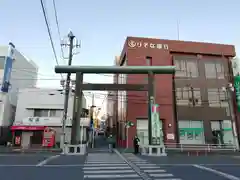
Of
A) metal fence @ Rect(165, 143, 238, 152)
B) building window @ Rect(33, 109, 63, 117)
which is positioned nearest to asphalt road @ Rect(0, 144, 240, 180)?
metal fence @ Rect(165, 143, 238, 152)

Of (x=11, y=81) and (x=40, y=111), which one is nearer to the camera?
(x=40, y=111)

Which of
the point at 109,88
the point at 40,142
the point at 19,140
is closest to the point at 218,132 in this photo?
the point at 109,88

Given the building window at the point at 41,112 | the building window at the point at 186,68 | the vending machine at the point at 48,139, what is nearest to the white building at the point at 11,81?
the building window at the point at 41,112

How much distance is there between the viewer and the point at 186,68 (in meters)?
25.9

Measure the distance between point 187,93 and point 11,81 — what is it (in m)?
25.6

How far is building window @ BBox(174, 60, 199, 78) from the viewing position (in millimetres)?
25641

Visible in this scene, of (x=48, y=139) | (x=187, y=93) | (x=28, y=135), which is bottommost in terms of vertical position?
(x=48, y=139)

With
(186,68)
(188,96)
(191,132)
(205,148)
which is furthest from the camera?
(186,68)

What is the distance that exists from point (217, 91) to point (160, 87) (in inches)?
316

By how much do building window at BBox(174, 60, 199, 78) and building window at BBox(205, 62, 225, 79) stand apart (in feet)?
5.46

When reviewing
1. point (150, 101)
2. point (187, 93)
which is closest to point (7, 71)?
point (150, 101)

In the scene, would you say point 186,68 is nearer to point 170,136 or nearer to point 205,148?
point 170,136

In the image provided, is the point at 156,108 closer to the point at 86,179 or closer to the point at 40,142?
the point at 86,179

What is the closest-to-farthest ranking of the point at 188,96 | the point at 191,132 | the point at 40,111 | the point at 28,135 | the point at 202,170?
the point at 202,170, the point at 191,132, the point at 28,135, the point at 188,96, the point at 40,111
